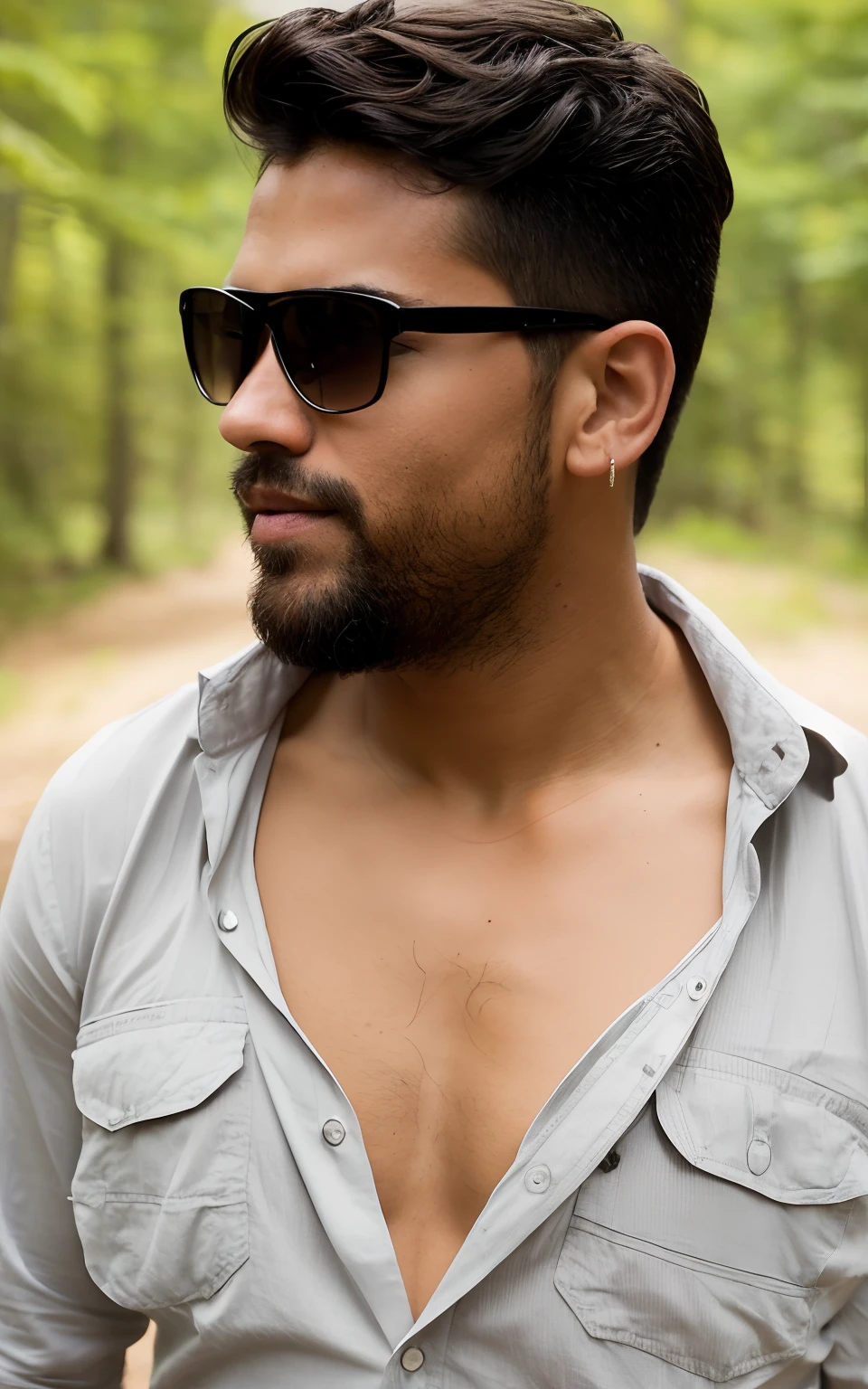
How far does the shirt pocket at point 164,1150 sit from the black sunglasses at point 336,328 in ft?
2.63

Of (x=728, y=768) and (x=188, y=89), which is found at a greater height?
(x=188, y=89)

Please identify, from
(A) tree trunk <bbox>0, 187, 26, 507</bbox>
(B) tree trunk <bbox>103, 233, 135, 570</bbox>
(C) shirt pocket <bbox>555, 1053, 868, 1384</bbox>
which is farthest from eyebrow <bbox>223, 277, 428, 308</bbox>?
(B) tree trunk <bbox>103, 233, 135, 570</bbox>

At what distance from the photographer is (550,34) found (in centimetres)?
169

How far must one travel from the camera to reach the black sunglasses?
1570 mm

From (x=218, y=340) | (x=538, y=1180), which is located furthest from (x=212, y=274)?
(x=538, y=1180)

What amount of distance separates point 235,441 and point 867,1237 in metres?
1.25

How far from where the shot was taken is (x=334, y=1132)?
150 centimetres

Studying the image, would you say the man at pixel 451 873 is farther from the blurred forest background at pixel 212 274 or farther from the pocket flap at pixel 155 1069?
the blurred forest background at pixel 212 274

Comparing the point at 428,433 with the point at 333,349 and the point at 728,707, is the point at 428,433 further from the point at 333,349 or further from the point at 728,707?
the point at 728,707

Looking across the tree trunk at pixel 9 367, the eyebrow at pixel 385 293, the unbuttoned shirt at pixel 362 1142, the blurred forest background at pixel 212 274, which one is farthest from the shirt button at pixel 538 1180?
the tree trunk at pixel 9 367

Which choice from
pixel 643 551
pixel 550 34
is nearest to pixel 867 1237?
pixel 550 34

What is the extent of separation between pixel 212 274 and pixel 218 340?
10.1 metres

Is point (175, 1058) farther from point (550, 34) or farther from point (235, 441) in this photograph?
point (550, 34)

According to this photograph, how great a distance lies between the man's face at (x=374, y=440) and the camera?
160cm
